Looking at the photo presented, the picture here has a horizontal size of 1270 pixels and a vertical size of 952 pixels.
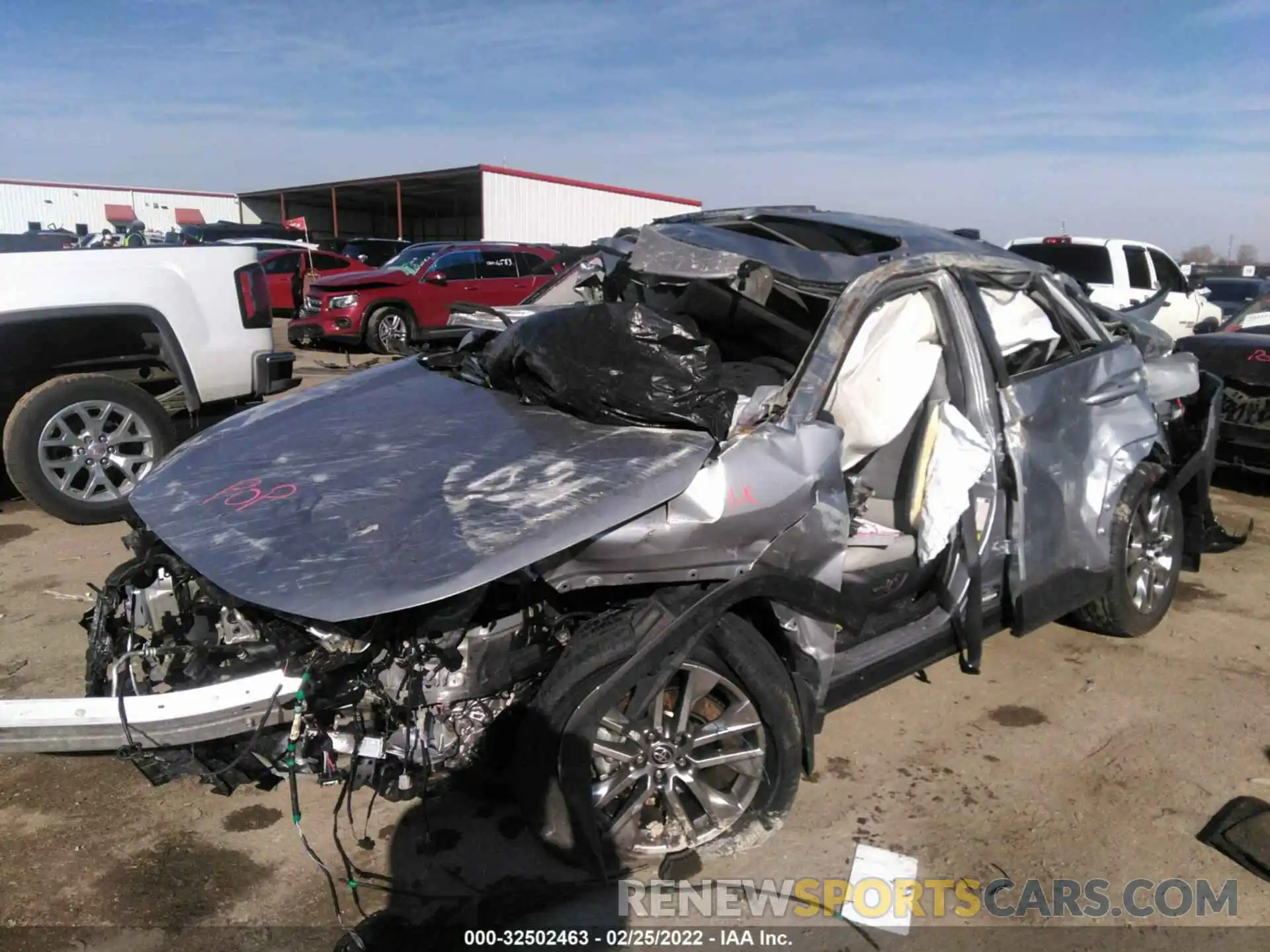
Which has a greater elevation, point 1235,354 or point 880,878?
point 1235,354

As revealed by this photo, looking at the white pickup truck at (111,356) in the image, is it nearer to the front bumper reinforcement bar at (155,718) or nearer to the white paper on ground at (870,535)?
the front bumper reinforcement bar at (155,718)

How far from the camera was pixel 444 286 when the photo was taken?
47.6ft

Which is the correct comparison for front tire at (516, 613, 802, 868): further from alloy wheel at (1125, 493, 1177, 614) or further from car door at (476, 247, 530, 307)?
car door at (476, 247, 530, 307)

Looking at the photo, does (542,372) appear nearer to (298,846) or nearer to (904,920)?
(298,846)

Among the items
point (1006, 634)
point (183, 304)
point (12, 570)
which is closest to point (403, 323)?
point (183, 304)

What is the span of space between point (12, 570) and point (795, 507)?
4.45 metres

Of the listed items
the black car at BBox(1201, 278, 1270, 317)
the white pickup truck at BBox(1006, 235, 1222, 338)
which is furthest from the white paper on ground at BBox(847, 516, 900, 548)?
the black car at BBox(1201, 278, 1270, 317)

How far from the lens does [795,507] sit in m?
2.75

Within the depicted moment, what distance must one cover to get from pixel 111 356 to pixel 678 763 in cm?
510

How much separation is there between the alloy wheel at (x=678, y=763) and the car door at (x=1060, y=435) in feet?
4.65

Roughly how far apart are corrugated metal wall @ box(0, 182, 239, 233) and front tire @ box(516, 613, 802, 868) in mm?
38504

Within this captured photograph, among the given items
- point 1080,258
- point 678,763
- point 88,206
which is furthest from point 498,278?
point 88,206

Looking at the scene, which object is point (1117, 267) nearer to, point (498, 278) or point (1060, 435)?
point (498, 278)

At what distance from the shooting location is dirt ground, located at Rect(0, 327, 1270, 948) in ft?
8.85
